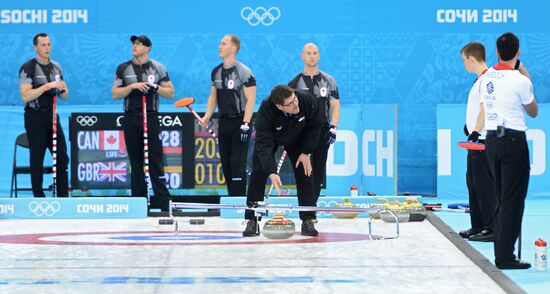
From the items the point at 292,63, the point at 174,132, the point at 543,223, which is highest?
the point at 292,63

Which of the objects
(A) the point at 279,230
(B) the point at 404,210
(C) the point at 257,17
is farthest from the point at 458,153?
(A) the point at 279,230

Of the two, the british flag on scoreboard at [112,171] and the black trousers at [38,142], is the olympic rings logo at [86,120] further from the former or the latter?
the black trousers at [38,142]

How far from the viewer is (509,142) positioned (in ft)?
21.7

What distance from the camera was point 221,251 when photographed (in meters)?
7.74

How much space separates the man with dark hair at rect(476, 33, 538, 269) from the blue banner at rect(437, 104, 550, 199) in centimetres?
673

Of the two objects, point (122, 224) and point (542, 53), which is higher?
point (542, 53)

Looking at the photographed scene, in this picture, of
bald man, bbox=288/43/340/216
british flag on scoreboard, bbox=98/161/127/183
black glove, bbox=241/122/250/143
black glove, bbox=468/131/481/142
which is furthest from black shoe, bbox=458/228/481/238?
british flag on scoreboard, bbox=98/161/127/183

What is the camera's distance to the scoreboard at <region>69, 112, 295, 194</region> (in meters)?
12.2

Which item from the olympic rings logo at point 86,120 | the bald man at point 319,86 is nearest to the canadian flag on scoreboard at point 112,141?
the olympic rings logo at point 86,120

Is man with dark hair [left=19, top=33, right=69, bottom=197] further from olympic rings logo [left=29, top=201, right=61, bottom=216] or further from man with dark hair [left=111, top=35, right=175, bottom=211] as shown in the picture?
man with dark hair [left=111, top=35, right=175, bottom=211]

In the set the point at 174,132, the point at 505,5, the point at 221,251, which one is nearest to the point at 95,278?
the point at 221,251

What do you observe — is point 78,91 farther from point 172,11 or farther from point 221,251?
point 221,251

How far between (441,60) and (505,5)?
3.89ft

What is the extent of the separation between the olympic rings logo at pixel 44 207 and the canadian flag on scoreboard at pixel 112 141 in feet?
5.74
